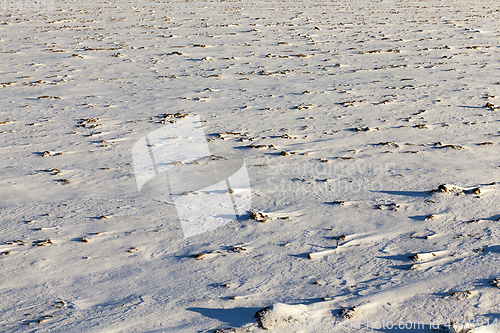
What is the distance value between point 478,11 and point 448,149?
10.4 metres

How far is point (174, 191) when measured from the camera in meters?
3.39

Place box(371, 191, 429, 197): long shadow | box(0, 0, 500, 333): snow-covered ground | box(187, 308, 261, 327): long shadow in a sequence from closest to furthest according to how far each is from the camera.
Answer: box(187, 308, 261, 327): long shadow → box(0, 0, 500, 333): snow-covered ground → box(371, 191, 429, 197): long shadow

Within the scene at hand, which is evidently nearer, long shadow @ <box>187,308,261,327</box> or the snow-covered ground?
long shadow @ <box>187,308,261,327</box>

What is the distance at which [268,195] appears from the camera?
11.0 ft

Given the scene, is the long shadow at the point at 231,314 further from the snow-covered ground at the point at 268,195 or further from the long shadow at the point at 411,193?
the long shadow at the point at 411,193

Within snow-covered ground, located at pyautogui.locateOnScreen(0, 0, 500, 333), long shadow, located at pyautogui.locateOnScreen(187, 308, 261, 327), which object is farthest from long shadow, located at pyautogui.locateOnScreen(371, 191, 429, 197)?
long shadow, located at pyautogui.locateOnScreen(187, 308, 261, 327)

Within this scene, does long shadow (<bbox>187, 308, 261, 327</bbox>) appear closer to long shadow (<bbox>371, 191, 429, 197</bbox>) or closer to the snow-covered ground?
Result: the snow-covered ground

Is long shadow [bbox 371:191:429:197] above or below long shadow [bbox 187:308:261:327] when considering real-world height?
below

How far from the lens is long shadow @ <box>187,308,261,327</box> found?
2086 millimetres

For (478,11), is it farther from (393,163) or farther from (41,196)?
(41,196)

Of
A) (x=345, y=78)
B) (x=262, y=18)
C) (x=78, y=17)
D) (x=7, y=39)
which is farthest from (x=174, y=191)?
(x=78, y=17)

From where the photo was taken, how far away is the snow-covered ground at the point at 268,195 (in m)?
2.21

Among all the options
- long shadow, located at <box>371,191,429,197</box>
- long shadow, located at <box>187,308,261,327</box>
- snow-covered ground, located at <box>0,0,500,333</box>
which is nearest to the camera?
long shadow, located at <box>187,308,261,327</box>

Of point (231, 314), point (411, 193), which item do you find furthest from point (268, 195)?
point (231, 314)
